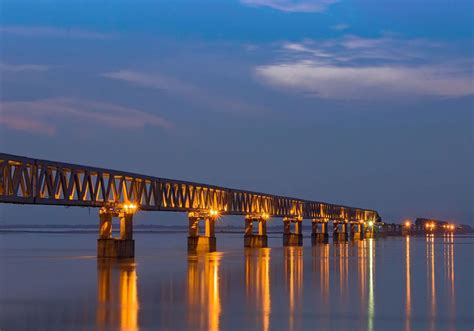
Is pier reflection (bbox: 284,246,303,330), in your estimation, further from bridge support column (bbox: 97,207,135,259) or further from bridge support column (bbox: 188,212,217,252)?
bridge support column (bbox: 188,212,217,252)

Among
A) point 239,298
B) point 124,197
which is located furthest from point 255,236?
point 239,298

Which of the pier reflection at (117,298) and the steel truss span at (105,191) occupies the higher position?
the steel truss span at (105,191)

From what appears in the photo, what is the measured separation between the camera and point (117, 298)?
4566cm

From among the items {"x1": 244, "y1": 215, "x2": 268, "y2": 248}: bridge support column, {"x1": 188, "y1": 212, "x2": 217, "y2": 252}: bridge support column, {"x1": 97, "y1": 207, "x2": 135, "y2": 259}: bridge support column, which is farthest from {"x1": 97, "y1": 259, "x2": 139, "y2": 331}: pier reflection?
{"x1": 244, "y1": 215, "x2": 268, "y2": 248}: bridge support column

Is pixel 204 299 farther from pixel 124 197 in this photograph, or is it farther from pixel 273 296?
pixel 124 197

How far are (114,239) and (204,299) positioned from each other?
146ft

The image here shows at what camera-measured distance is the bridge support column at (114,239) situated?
287 feet

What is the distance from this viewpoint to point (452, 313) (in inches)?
1555

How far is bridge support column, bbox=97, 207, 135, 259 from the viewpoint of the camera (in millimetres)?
87375

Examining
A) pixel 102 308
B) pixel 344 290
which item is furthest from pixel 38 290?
pixel 344 290

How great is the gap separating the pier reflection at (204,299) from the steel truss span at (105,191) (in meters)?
14.1

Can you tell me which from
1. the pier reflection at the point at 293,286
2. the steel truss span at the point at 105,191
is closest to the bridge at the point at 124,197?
the steel truss span at the point at 105,191

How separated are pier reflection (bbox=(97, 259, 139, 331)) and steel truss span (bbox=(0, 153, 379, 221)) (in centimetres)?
821

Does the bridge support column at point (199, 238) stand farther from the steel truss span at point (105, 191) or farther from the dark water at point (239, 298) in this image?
the dark water at point (239, 298)
